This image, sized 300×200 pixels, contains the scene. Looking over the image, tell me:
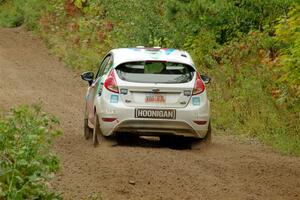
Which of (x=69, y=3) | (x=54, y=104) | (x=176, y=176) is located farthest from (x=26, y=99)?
(x=69, y=3)

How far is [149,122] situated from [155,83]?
62cm

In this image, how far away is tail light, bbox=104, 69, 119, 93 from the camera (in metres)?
14.3

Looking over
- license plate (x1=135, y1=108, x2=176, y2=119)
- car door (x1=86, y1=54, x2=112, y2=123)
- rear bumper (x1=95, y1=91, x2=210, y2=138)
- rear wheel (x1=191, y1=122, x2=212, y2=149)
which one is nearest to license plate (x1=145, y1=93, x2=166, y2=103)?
license plate (x1=135, y1=108, x2=176, y2=119)

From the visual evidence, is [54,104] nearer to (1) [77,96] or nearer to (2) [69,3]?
(1) [77,96]

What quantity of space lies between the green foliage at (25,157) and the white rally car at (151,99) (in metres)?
5.17

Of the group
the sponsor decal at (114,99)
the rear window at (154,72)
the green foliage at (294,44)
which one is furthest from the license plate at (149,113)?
the green foliage at (294,44)

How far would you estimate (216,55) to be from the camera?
2375 centimetres

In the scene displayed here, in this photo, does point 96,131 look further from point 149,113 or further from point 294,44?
point 294,44

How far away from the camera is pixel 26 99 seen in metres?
21.7

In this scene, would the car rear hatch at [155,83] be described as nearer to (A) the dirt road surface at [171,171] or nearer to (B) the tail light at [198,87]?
(B) the tail light at [198,87]

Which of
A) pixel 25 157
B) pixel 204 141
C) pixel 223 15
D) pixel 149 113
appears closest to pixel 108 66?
pixel 149 113

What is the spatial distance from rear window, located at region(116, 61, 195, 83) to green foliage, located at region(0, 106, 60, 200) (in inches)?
212

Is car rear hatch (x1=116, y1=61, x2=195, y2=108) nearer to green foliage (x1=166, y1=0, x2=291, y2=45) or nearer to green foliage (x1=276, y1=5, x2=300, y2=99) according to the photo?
green foliage (x1=276, y1=5, x2=300, y2=99)

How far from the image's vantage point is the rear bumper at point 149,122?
46.7ft
